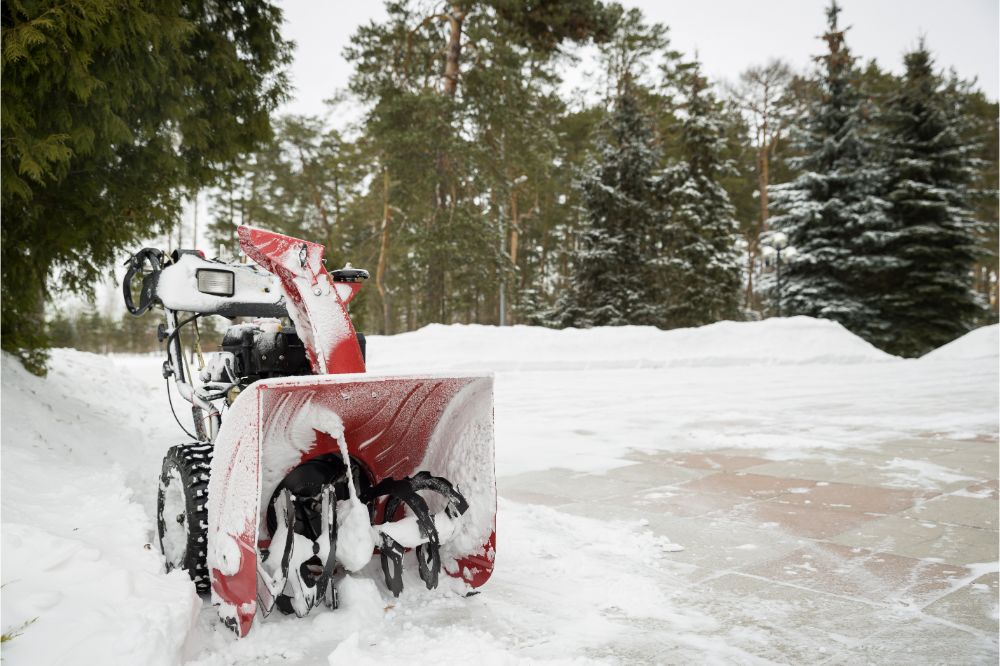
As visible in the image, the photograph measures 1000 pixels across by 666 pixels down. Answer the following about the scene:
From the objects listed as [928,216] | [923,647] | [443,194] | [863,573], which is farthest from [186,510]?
[928,216]

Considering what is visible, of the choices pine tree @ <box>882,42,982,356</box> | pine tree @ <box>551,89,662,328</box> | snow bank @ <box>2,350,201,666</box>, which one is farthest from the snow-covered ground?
pine tree @ <box>551,89,662,328</box>

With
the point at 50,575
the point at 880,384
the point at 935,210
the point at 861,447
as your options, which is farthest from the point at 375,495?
the point at 935,210

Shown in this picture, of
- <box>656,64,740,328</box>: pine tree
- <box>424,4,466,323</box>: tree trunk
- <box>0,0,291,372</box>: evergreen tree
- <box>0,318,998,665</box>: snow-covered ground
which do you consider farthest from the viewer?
<box>656,64,740,328</box>: pine tree

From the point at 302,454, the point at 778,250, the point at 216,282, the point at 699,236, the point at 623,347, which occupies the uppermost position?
the point at 699,236

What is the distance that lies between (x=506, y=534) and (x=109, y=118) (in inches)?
133

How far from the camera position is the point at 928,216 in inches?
851

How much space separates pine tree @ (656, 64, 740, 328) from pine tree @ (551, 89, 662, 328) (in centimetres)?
81

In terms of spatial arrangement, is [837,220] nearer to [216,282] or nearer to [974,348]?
[974,348]

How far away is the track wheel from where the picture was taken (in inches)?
90.1

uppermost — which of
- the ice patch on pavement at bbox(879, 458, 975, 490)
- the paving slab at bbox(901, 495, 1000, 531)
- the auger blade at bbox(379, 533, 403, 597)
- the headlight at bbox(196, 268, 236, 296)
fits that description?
the headlight at bbox(196, 268, 236, 296)

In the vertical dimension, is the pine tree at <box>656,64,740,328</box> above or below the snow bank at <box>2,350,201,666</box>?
above

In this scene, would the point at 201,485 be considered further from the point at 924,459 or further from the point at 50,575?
the point at 924,459

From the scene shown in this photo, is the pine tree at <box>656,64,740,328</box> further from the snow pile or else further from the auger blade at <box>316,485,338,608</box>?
the auger blade at <box>316,485,338,608</box>

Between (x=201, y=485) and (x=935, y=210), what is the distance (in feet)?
79.5
